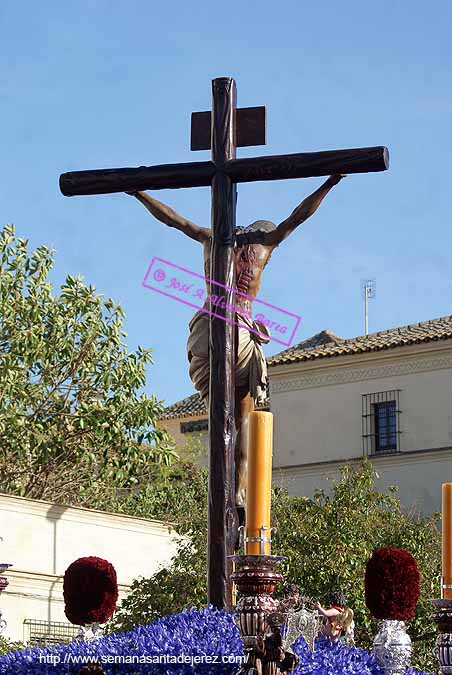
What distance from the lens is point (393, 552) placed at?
549cm

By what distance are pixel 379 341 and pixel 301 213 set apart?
2602cm

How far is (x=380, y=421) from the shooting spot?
109 ft

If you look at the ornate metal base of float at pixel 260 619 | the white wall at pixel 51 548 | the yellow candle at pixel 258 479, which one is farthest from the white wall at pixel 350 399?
the ornate metal base of float at pixel 260 619

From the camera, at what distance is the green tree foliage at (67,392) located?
25.1m

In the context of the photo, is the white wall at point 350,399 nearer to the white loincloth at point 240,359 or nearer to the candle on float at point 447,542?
the white loincloth at point 240,359

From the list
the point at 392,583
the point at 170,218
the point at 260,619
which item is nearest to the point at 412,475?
the point at 170,218

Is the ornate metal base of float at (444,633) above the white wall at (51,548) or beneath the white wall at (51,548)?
beneath

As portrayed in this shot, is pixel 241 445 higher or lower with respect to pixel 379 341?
lower

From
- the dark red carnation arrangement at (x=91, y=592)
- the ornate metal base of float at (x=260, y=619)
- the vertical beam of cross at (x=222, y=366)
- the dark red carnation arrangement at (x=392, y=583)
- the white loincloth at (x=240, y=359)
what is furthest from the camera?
the white loincloth at (x=240, y=359)

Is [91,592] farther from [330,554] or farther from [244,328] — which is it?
[330,554]

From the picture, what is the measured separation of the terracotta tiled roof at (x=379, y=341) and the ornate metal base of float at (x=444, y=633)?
87.4 ft

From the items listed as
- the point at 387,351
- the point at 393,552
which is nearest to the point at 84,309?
the point at 387,351

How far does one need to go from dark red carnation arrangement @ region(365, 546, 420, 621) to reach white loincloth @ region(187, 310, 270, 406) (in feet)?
7.14

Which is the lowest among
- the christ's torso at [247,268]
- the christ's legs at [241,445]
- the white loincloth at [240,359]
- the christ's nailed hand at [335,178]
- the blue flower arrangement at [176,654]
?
the blue flower arrangement at [176,654]
